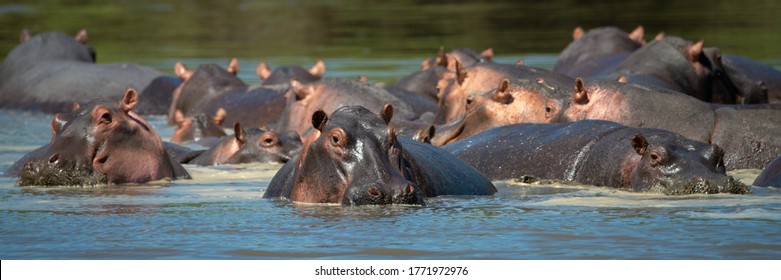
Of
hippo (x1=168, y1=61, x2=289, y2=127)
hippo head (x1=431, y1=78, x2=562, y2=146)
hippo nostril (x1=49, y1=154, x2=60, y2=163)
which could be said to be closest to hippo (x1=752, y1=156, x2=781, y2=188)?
hippo head (x1=431, y1=78, x2=562, y2=146)

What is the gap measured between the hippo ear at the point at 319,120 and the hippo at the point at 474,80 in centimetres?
471

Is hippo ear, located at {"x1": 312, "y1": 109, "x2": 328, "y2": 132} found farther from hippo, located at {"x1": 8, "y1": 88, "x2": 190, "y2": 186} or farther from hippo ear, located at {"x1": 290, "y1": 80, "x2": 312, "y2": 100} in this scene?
hippo ear, located at {"x1": 290, "y1": 80, "x2": 312, "y2": 100}

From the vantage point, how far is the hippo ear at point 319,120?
791cm

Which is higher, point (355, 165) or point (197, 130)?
point (355, 165)

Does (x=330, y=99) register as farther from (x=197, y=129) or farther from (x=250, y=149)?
(x=250, y=149)

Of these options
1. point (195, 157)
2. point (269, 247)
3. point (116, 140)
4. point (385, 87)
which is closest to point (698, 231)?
point (269, 247)

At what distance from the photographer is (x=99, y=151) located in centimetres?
962

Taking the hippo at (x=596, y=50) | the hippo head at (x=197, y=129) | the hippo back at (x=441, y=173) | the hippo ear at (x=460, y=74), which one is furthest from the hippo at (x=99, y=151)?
the hippo at (x=596, y=50)

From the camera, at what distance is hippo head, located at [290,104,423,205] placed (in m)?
7.71

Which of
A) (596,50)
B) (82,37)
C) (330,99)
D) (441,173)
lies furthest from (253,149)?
(82,37)

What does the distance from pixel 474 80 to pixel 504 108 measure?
4.96ft

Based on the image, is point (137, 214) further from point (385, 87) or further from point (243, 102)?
point (243, 102)

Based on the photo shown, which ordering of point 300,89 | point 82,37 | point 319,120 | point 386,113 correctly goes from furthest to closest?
point 82,37
point 300,89
point 386,113
point 319,120

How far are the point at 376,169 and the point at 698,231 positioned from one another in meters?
1.52
